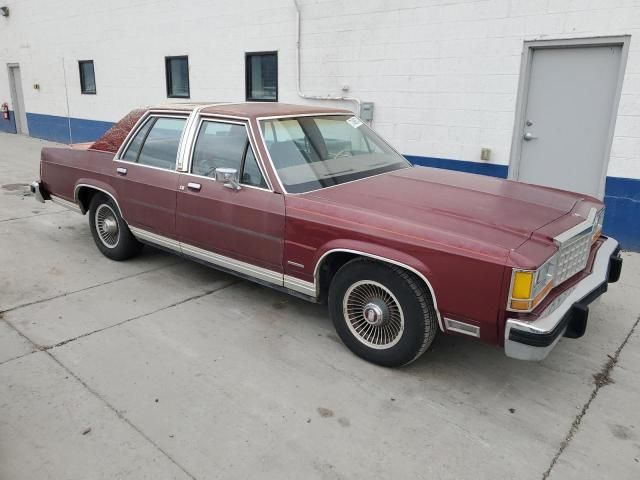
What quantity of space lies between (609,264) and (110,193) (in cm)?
435

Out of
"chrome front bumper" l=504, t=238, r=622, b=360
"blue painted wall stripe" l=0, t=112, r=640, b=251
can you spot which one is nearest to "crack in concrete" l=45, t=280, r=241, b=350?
"chrome front bumper" l=504, t=238, r=622, b=360

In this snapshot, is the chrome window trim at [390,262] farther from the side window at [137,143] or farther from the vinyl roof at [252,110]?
the side window at [137,143]

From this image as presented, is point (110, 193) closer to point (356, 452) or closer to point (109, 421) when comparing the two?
point (109, 421)

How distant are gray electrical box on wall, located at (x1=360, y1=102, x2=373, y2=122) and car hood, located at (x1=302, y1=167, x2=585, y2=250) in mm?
3689

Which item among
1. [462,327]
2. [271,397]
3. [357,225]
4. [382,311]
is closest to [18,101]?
[357,225]

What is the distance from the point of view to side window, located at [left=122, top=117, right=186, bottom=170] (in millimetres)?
4543

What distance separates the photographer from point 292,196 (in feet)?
12.0

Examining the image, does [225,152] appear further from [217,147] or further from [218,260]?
[218,260]

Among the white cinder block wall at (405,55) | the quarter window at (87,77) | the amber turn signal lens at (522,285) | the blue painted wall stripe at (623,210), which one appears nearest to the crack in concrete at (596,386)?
the amber turn signal lens at (522,285)

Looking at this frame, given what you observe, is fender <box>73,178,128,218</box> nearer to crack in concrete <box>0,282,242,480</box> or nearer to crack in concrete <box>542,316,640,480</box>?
crack in concrete <box>0,282,242,480</box>

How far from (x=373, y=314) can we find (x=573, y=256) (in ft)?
4.31

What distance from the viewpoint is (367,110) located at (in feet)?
25.5

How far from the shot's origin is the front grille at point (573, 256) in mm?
3104

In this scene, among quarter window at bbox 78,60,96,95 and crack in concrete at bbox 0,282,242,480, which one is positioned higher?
quarter window at bbox 78,60,96,95
